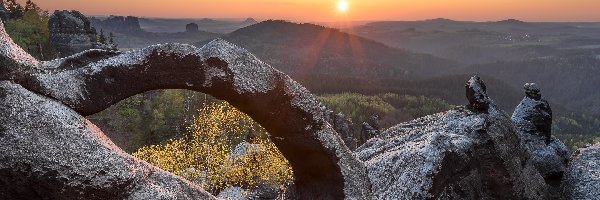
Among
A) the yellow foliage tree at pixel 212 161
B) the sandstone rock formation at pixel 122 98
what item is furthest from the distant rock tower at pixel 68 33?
the sandstone rock formation at pixel 122 98

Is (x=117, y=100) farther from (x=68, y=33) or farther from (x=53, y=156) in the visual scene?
(x=68, y=33)

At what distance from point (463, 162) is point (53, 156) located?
60.1 feet

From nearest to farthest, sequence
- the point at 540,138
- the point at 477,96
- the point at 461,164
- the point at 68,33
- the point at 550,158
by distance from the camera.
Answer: the point at 461,164
the point at 477,96
the point at 550,158
the point at 540,138
the point at 68,33

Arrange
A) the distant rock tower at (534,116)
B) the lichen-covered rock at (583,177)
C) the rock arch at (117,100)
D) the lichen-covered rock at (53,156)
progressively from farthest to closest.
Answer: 1. the distant rock tower at (534,116)
2. the lichen-covered rock at (583,177)
3. the rock arch at (117,100)
4. the lichen-covered rock at (53,156)

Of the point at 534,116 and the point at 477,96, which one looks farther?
the point at 534,116

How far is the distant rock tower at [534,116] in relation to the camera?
104 feet

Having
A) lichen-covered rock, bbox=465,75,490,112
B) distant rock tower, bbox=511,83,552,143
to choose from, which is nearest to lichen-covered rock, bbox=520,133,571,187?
distant rock tower, bbox=511,83,552,143

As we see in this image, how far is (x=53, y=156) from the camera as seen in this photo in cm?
1020

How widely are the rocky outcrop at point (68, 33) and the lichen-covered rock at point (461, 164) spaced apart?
108026 mm

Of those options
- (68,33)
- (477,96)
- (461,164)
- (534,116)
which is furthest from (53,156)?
(68,33)

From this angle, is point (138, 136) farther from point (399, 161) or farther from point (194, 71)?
point (194, 71)

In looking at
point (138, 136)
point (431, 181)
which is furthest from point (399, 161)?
point (138, 136)

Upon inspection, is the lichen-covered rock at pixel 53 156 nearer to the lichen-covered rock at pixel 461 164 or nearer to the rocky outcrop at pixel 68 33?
the lichen-covered rock at pixel 461 164

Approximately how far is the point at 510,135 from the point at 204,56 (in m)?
19.1
